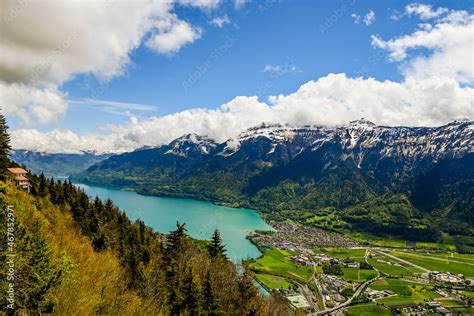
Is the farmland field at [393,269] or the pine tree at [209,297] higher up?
the pine tree at [209,297]

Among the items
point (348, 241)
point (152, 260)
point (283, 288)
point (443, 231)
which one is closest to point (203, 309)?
point (152, 260)

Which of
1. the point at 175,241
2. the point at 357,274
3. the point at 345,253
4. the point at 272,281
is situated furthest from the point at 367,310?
the point at 345,253

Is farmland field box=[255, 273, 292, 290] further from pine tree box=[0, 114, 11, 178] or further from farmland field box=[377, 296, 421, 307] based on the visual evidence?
pine tree box=[0, 114, 11, 178]

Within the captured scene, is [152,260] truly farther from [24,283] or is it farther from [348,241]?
[348,241]

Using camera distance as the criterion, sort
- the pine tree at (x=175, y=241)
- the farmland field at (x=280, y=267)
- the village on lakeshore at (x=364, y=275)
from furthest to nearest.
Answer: the farmland field at (x=280, y=267), the village on lakeshore at (x=364, y=275), the pine tree at (x=175, y=241)

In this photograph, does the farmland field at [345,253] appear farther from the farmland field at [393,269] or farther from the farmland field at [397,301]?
the farmland field at [397,301]

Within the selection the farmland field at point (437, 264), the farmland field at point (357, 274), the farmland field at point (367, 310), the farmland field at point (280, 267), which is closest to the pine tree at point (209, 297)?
the farmland field at point (367, 310)

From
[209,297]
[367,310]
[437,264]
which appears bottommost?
[367,310]

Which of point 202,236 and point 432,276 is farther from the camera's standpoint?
point 202,236

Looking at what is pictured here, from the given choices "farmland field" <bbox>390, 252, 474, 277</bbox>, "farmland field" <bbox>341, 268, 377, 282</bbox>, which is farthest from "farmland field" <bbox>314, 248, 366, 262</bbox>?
"farmland field" <bbox>341, 268, 377, 282</bbox>

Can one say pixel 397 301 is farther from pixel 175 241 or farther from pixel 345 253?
pixel 175 241

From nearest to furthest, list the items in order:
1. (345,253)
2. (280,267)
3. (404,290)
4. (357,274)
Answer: (404,290), (357,274), (280,267), (345,253)
